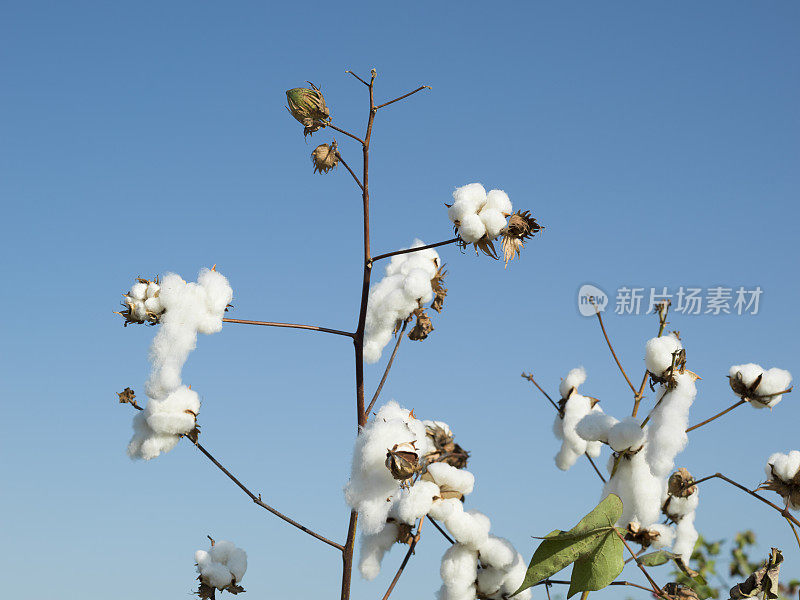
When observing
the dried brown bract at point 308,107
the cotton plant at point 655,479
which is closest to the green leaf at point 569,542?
the cotton plant at point 655,479

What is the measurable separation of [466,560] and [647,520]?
0.40 m

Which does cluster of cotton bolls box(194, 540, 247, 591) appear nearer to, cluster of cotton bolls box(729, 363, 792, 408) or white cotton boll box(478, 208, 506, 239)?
white cotton boll box(478, 208, 506, 239)

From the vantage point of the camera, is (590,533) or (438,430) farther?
(438,430)

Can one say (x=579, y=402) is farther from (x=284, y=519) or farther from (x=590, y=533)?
(x=284, y=519)

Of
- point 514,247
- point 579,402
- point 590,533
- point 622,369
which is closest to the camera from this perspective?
point 590,533

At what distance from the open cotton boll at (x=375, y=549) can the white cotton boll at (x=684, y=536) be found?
2.63 ft

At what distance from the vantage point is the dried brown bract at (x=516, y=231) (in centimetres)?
139

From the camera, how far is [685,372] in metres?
1.41

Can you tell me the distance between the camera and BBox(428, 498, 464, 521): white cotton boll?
4.33ft

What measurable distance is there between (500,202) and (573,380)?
2.25 feet

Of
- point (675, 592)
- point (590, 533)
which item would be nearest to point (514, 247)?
point (590, 533)

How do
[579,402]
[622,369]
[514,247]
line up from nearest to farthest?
[514,247], [622,369], [579,402]

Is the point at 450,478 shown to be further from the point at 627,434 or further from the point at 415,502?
the point at 627,434

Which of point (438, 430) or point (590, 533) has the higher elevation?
point (438, 430)
